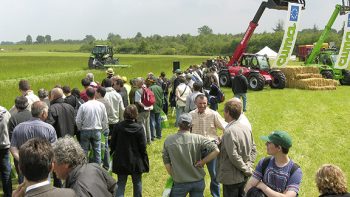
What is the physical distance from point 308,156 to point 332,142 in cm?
178

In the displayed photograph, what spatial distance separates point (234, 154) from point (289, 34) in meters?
15.2

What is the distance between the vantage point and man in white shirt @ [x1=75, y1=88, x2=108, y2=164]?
7.27 meters

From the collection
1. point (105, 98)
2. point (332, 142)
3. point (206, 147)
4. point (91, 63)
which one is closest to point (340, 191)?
point (206, 147)

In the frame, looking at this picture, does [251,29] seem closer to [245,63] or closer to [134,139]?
[245,63]

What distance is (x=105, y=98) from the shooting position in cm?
844

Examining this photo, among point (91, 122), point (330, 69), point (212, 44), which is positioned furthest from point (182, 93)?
point (212, 44)

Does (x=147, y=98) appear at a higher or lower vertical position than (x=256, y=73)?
higher

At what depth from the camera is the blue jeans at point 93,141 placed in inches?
291

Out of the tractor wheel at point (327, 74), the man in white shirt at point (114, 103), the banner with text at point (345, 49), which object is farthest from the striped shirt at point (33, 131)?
the tractor wheel at point (327, 74)

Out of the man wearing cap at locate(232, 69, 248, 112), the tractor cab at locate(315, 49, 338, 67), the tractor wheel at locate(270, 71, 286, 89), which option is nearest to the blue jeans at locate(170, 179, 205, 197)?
the man wearing cap at locate(232, 69, 248, 112)

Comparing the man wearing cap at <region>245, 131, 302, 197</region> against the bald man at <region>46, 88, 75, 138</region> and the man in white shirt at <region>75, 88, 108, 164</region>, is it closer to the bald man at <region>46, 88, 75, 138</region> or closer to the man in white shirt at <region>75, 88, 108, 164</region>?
the bald man at <region>46, 88, 75, 138</region>

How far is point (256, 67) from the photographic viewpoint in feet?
72.4

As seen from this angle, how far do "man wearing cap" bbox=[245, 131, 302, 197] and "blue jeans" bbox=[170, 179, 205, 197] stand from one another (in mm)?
997

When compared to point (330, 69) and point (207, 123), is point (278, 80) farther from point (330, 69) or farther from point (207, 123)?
point (207, 123)
